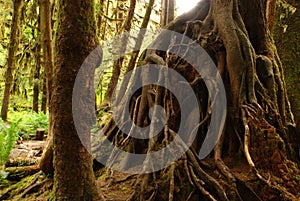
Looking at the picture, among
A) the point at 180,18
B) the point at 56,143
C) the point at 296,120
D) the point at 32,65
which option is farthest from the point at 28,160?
the point at 32,65

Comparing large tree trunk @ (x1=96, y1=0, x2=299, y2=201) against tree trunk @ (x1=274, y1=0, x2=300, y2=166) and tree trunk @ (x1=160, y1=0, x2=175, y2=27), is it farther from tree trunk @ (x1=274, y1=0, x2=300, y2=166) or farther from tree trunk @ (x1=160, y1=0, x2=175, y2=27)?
tree trunk @ (x1=160, y1=0, x2=175, y2=27)

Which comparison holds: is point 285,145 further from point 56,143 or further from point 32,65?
point 32,65

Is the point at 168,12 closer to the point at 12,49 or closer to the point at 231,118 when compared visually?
the point at 231,118

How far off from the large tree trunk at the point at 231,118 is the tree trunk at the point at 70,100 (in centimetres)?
75

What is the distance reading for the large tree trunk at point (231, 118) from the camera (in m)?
3.17

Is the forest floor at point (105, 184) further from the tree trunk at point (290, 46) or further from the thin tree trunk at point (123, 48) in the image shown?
the thin tree trunk at point (123, 48)

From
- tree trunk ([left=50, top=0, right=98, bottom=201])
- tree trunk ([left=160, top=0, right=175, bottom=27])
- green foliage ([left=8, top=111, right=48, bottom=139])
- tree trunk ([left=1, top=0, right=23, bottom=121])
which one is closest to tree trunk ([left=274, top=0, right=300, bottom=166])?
tree trunk ([left=160, top=0, right=175, bottom=27])

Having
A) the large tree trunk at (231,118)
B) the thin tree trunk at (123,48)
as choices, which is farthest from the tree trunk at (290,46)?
the thin tree trunk at (123,48)

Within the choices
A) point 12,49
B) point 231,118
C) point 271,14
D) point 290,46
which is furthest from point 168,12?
point 12,49

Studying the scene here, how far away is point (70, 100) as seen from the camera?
278 centimetres

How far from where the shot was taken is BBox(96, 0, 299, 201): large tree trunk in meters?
3.17

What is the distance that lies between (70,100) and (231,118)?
2062 millimetres

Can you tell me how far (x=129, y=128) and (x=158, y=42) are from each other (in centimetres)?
143

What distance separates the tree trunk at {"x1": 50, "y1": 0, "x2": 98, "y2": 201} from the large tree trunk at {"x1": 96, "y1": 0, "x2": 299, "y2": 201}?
755 millimetres
